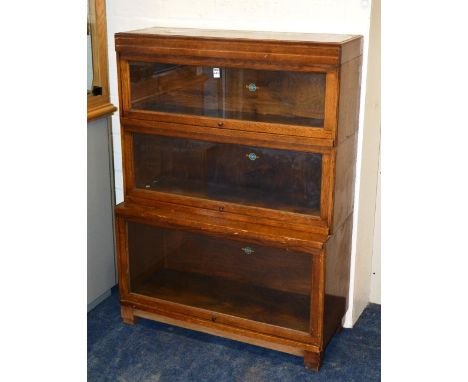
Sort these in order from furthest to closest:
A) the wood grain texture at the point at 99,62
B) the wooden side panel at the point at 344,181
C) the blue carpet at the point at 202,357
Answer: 1. the wood grain texture at the point at 99,62
2. the blue carpet at the point at 202,357
3. the wooden side panel at the point at 344,181

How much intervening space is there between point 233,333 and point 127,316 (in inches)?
21.2

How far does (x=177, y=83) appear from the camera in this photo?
2357 mm

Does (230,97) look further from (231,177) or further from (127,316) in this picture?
(127,316)

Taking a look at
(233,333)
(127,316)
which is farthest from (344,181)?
(127,316)

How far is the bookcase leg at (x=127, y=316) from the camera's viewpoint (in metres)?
2.70

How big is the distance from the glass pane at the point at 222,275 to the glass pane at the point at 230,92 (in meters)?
0.52

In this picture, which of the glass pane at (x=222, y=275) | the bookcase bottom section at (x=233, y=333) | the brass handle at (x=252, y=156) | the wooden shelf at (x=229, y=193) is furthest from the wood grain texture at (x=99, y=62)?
the bookcase bottom section at (x=233, y=333)

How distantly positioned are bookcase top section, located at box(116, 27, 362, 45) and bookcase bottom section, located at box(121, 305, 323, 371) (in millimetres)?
1134

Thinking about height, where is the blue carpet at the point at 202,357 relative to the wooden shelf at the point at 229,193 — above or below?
below

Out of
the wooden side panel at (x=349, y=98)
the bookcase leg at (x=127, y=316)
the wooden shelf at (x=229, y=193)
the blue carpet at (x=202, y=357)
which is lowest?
the blue carpet at (x=202, y=357)

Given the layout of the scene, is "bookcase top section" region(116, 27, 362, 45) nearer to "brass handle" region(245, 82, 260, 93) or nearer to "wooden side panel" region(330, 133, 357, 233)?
"brass handle" region(245, 82, 260, 93)

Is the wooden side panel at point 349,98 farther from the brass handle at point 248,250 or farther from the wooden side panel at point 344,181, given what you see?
the brass handle at point 248,250
